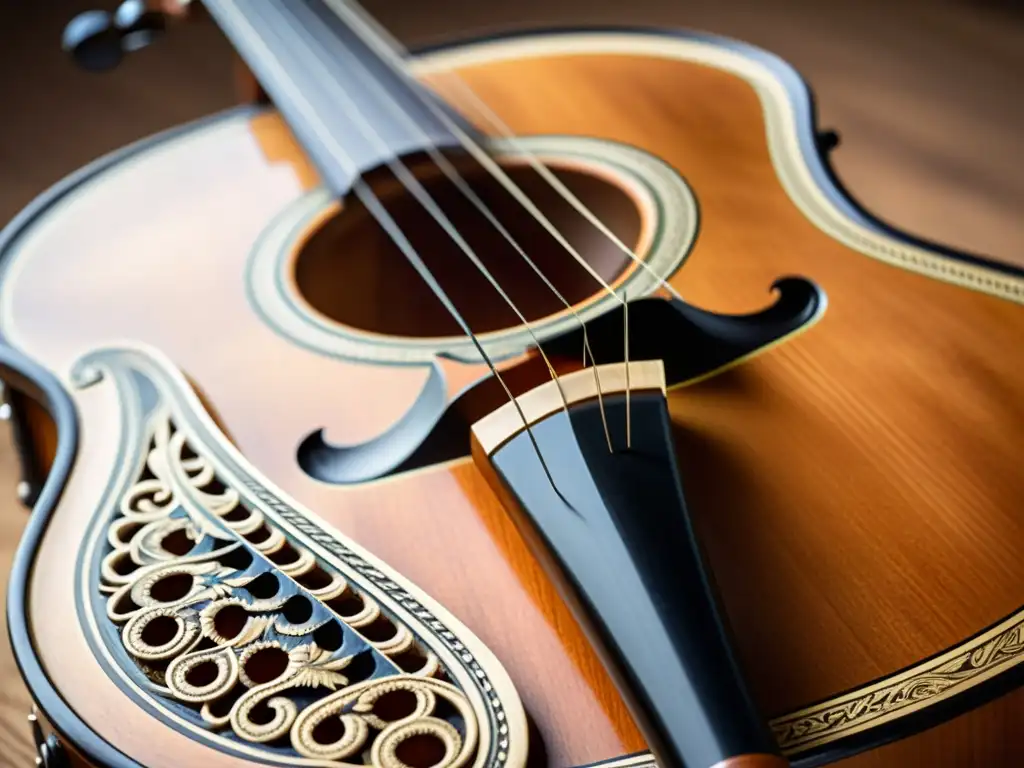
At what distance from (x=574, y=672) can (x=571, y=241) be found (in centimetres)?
53

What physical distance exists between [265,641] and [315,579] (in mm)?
46

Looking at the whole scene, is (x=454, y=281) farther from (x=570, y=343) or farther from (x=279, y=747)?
(x=279, y=747)

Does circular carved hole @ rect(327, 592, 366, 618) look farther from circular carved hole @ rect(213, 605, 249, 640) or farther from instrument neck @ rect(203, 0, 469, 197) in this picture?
instrument neck @ rect(203, 0, 469, 197)

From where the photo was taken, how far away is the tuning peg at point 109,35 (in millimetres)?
1030

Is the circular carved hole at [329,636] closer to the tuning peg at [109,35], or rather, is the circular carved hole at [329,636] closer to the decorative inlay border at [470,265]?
the decorative inlay border at [470,265]

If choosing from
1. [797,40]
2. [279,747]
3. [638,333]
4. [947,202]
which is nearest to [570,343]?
[638,333]

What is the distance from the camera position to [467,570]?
49 centimetres

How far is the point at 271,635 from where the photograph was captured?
0.45 m

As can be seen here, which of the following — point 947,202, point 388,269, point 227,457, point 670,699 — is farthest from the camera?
point 947,202

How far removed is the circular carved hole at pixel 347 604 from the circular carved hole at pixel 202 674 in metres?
0.06

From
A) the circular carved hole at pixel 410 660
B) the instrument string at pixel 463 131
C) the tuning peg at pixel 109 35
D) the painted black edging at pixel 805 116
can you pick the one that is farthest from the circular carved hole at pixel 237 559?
the tuning peg at pixel 109 35

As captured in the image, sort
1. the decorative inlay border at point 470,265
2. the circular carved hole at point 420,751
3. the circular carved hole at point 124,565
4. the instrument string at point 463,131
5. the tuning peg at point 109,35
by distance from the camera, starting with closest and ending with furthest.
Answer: the circular carved hole at point 420,751 → the circular carved hole at point 124,565 → the decorative inlay border at point 470,265 → the instrument string at point 463,131 → the tuning peg at point 109,35

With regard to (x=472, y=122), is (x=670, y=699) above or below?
below

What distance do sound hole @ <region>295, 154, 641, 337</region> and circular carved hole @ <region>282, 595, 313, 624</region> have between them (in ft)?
1.29
